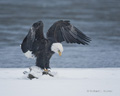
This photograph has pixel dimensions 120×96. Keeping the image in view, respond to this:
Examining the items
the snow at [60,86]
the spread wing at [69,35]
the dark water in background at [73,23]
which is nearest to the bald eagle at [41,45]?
the spread wing at [69,35]

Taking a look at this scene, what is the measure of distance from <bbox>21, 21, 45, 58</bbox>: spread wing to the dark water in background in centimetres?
157

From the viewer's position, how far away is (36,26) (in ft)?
16.4

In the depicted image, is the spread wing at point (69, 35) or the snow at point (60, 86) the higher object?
the spread wing at point (69, 35)

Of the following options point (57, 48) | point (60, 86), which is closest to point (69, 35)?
point (57, 48)

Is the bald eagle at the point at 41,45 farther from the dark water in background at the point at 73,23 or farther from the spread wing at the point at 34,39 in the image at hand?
the dark water in background at the point at 73,23

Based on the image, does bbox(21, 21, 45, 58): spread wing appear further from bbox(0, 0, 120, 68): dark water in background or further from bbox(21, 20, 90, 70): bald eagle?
bbox(0, 0, 120, 68): dark water in background

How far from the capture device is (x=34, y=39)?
A: 511 centimetres

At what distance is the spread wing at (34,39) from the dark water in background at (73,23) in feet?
5.14

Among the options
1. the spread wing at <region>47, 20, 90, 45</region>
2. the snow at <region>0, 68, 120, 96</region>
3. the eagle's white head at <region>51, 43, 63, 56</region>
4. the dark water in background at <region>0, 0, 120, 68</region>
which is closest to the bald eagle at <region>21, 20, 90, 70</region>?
the eagle's white head at <region>51, 43, 63, 56</region>

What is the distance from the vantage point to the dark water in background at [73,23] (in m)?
7.04

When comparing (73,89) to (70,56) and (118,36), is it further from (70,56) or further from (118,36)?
(118,36)

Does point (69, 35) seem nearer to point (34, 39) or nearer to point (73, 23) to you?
point (34, 39)

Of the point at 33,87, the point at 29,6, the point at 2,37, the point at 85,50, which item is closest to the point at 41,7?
the point at 29,6

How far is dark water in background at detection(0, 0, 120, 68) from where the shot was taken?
704cm
